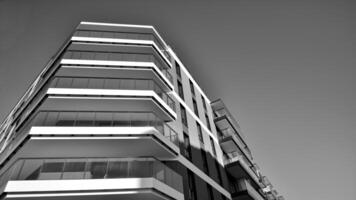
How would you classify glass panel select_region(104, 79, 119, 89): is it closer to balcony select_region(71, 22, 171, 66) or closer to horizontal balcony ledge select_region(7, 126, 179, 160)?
horizontal balcony ledge select_region(7, 126, 179, 160)

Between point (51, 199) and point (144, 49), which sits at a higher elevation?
point (144, 49)

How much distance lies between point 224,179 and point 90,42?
15912 millimetres

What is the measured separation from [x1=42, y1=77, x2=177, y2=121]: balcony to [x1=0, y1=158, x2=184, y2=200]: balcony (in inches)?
177

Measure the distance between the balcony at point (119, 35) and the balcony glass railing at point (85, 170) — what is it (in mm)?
11362

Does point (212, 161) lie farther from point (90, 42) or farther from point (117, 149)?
point (90, 42)

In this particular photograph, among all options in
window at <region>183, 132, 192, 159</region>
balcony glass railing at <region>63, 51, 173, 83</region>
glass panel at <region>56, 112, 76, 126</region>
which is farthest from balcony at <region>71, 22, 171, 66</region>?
glass panel at <region>56, 112, 76, 126</region>

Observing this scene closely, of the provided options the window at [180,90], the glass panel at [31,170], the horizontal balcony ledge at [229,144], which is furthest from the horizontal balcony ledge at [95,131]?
the horizontal balcony ledge at [229,144]

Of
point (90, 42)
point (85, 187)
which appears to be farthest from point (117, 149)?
point (90, 42)

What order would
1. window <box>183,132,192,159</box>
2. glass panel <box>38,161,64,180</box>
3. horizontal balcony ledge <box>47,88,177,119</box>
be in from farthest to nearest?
window <box>183,132,192,159</box> → horizontal balcony ledge <box>47,88,177,119</box> → glass panel <box>38,161,64,180</box>

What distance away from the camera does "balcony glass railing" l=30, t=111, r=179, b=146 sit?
1197cm

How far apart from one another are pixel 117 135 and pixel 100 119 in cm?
181

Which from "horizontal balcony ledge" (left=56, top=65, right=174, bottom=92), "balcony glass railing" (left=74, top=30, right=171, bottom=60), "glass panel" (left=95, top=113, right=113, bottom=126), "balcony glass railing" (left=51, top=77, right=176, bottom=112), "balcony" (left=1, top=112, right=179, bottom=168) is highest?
"balcony glass railing" (left=74, top=30, right=171, bottom=60)

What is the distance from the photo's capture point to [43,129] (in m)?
11.2

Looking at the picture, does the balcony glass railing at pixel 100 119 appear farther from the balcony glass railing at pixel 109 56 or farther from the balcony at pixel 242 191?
the balcony at pixel 242 191
